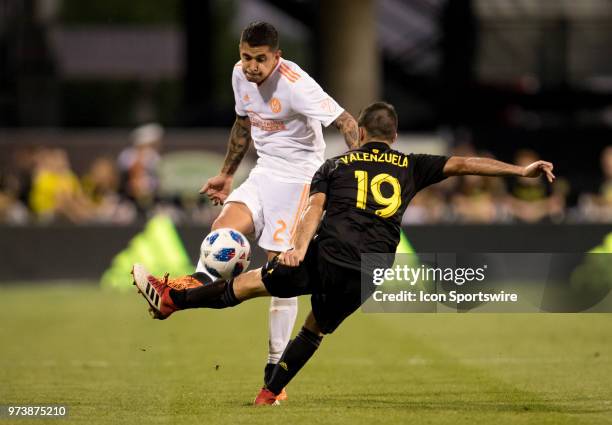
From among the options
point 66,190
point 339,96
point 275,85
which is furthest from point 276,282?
point 339,96

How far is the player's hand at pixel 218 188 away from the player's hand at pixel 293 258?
63.8 inches

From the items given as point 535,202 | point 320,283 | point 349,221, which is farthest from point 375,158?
point 535,202

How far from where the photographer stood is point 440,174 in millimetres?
8633

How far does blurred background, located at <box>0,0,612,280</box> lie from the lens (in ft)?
64.8

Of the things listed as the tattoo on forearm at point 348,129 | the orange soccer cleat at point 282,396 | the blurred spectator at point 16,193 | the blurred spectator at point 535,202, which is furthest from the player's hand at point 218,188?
the blurred spectator at point 16,193


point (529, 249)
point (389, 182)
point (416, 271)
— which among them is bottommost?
point (529, 249)

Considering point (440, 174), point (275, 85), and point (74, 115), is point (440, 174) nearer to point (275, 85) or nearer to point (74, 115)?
point (275, 85)

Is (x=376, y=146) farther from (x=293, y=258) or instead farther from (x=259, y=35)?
(x=259, y=35)

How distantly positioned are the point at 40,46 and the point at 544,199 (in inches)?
494

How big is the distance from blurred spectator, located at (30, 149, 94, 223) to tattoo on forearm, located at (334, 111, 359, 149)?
457 inches

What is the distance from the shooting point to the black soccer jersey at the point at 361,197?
853cm

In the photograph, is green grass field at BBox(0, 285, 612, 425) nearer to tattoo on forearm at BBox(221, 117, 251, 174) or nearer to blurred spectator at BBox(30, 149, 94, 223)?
tattoo on forearm at BBox(221, 117, 251, 174)

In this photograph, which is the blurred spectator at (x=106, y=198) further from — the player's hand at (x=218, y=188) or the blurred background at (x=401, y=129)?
the player's hand at (x=218, y=188)

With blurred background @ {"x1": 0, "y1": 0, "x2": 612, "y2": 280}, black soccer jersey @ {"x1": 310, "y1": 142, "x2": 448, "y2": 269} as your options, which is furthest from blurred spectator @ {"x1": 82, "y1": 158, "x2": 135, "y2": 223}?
black soccer jersey @ {"x1": 310, "y1": 142, "x2": 448, "y2": 269}
